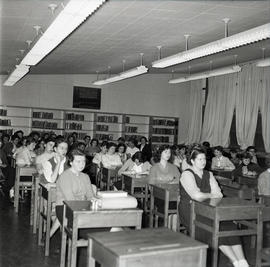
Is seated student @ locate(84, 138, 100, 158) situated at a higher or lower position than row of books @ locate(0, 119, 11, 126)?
lower

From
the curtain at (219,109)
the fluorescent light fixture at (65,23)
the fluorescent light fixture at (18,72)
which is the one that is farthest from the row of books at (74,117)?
the fluorescent light fixture at (65,23)

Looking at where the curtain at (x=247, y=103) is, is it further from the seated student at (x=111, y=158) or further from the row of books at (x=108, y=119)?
the seated student at (x=111, y=158)

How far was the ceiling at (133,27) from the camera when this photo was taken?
4879 mm

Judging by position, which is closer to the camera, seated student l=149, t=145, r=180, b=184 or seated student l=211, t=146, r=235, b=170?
seated student l=149, t=145, r=180, b=184

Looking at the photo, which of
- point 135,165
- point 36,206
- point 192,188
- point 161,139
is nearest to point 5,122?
point 161,139

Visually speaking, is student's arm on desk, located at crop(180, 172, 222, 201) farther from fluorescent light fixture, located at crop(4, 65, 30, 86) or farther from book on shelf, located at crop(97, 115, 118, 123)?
book on shelf, located at crop(97, 115, 118, 123)

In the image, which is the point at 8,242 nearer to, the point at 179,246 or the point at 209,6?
the point at 179,246

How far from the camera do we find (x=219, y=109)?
12.0m

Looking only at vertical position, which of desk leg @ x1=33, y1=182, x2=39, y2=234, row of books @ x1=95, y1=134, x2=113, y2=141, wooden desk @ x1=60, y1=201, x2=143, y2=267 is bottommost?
desk leg @ x1=33, y1=182, x2=39, y2=234

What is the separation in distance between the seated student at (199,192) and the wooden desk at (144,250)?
129 cm

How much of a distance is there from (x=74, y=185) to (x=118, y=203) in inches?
32.8

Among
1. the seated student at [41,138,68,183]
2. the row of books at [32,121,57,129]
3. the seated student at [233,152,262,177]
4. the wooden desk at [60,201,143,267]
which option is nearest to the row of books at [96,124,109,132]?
the row of books at [32,121,57,129]

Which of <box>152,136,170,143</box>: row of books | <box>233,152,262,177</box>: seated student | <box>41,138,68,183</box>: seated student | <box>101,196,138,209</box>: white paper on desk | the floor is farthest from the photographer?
<box>152,136,170,143</box>: row of books

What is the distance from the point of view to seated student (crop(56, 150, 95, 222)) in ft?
12.6
